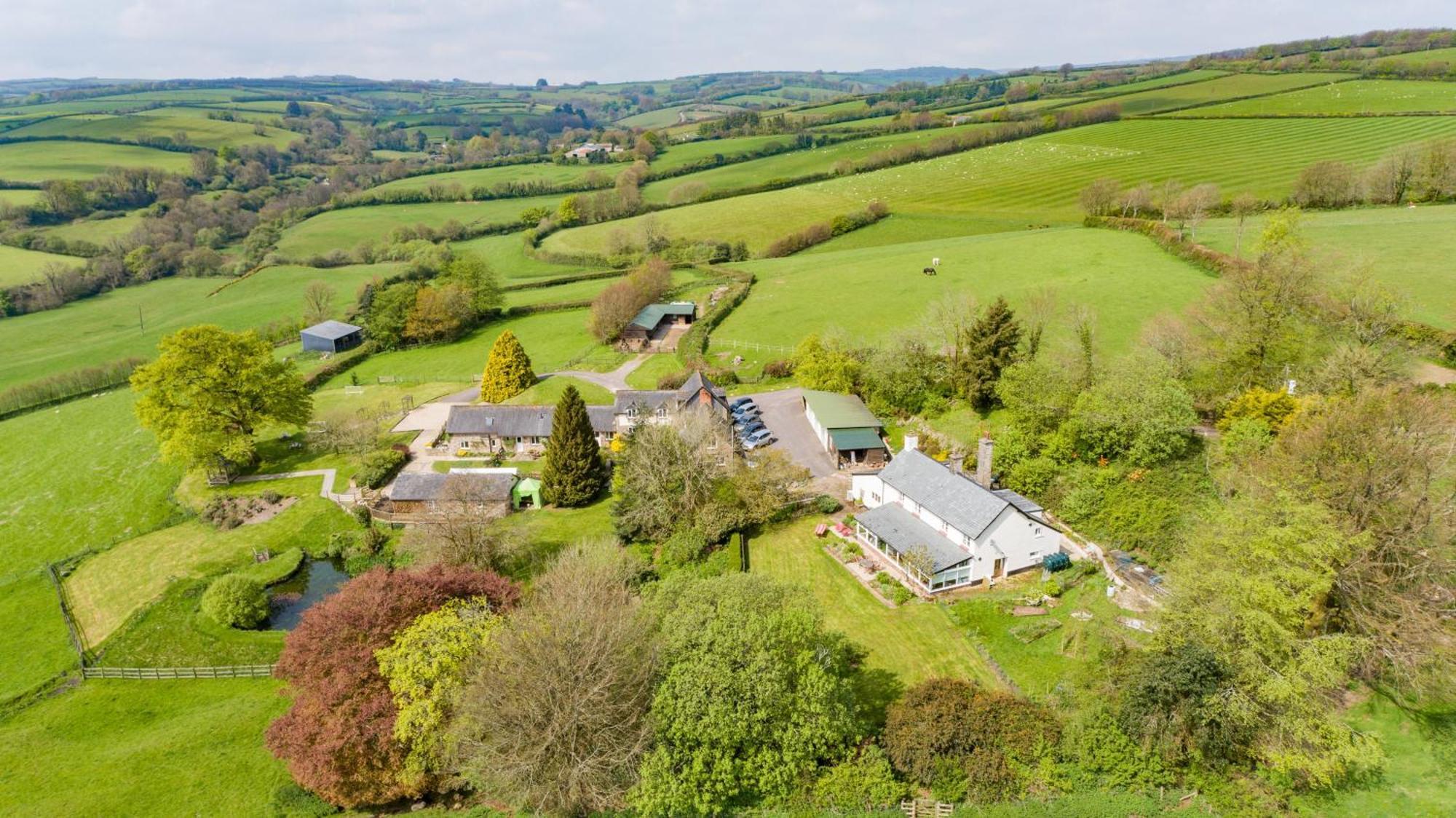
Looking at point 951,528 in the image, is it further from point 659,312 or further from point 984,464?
point 659,312

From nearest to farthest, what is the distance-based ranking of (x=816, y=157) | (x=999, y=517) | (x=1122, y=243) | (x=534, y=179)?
(x=999, y=517)
(x=1122, y=243)
(x=816, y=157)
(x=534, y=179)

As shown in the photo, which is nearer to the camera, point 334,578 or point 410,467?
point 334,578

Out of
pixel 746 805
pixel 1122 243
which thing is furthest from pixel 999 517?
pixel 1122 243

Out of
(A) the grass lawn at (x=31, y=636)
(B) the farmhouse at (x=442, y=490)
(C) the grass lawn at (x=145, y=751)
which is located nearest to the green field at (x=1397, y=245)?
(B) the farmhouse at (x=442, y=490)

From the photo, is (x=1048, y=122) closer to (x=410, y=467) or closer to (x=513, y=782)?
(x=410, y=467)

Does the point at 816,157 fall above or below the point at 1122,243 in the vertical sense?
above

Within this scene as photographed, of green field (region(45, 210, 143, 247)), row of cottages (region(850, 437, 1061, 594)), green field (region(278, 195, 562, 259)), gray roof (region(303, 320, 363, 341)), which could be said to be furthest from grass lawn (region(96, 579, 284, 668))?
green field (region(45, 210, 143, 247))

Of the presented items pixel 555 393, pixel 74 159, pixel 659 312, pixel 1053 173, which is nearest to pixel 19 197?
pixel 74 159
